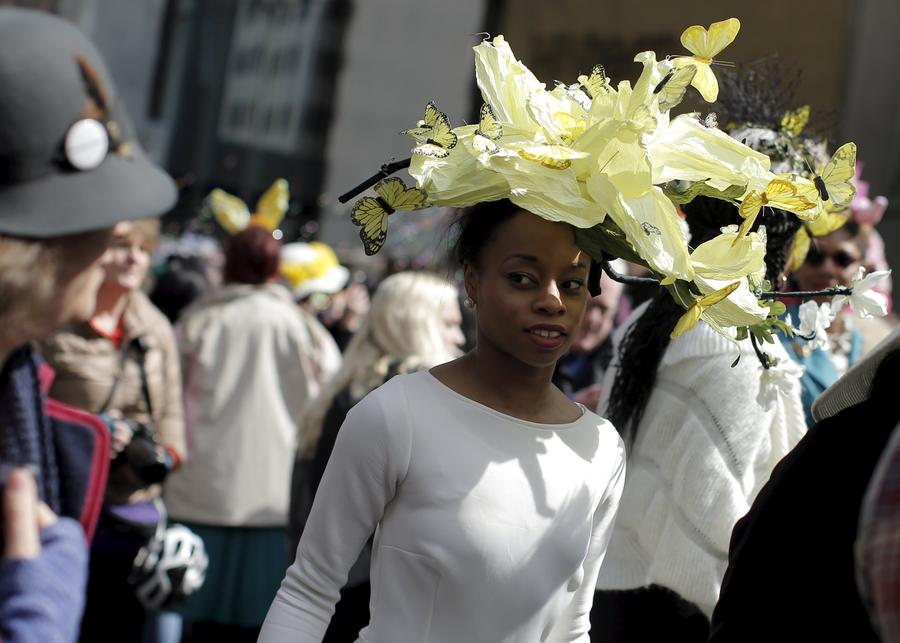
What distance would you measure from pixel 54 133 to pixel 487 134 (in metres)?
0.68

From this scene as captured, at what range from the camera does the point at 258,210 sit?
664 centimetres

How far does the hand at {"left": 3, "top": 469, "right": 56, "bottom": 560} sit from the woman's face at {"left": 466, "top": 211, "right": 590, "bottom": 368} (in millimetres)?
929

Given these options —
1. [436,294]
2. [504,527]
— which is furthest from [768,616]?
[436,294]

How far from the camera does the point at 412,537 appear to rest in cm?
204

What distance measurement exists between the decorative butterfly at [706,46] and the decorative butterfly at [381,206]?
1.55 ft

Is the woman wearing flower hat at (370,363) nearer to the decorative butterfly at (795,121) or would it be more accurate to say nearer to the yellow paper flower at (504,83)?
the decorative butterfly at (795,121)

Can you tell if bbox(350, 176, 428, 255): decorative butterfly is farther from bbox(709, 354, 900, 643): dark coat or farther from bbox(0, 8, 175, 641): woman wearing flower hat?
bbox(709, 354, 900, 643): dark coat

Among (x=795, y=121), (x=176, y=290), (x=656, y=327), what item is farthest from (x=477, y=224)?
(x=176, y=290)

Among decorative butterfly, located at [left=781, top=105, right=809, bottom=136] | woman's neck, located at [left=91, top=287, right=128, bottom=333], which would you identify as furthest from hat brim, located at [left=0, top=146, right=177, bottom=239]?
woman's neck, located at [left=91, top=287, right=128, bottom=333]

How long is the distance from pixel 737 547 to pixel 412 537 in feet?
1.98

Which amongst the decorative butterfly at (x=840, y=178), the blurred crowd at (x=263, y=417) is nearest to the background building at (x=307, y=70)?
the blurred crowd at (x=263, y=417)

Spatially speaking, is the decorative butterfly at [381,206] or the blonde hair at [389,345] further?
the blonde hair at [389,345]

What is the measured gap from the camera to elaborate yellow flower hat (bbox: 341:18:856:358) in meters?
1.96

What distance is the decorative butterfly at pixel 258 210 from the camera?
21.2ft
